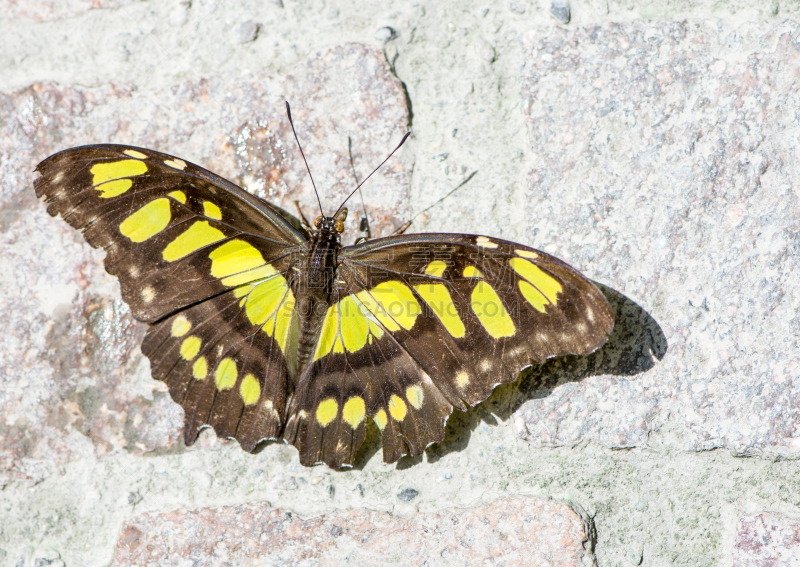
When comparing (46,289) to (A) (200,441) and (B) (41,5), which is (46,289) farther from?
(B) (41,5)

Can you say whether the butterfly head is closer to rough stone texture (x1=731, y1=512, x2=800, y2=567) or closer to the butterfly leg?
the butterfly leg

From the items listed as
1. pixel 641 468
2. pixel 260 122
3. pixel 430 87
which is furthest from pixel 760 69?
pixel 260 122

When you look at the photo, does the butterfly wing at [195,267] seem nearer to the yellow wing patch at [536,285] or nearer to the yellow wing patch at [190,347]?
the yellow wing patch at [190,347]

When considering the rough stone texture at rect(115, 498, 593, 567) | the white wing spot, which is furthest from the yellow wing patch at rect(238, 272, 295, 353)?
the white wing spot

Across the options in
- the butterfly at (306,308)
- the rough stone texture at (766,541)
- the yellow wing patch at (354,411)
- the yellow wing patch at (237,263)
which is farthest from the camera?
the yellow wing patch at (237,263)

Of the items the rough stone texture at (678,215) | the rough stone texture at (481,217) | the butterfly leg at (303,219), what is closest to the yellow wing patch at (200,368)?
the rough stone texture at (481,217)

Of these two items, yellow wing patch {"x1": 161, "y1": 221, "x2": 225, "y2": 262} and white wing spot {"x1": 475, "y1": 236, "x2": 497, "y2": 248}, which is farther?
yellow wing patch {"x1": 161, "y1": 221, "x2": 225, "y2": 262}
